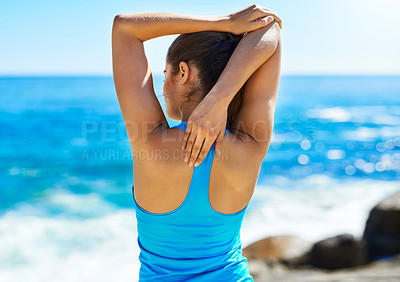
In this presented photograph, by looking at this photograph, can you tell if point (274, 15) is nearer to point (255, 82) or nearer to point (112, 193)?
point (255, 82)

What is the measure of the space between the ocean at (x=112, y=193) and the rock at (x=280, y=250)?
185 centimetres

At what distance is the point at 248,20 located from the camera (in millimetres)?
1657

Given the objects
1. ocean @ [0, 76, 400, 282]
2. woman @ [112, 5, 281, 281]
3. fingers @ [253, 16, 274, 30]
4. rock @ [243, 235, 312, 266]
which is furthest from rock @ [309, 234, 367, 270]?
fingers @ [253, 16, 274, 30]

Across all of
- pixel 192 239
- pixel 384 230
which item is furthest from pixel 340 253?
pixel 192 239

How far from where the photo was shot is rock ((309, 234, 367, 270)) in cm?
580

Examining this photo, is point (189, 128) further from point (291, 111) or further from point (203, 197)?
point (291, 111)

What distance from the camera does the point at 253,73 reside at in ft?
5.68

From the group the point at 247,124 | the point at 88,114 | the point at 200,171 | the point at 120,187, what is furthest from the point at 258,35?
the point at 88,114

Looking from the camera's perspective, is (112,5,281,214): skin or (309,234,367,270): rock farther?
(309,234,367,270): rock

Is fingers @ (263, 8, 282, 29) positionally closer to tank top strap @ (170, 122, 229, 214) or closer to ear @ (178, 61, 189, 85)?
ear @ (178, 61, 189, 85)

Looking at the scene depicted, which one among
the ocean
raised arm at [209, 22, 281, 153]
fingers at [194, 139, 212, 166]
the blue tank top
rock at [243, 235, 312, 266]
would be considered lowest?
the ocean

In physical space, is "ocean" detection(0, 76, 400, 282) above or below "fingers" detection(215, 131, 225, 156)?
below

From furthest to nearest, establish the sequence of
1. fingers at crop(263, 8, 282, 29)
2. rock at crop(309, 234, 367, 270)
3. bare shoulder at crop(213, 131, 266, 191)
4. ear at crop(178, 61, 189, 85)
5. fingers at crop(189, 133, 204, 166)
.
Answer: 1. rock at crop(309, 234, 367, 270)
2. fingers at crop(263, 8, 282, 29)
3. ear at crop(178, 61, 189, 85)
4. bare shoulder at crop(213, 131, 266, 191)
5. fingers at crop(189, 133, 204, 166)

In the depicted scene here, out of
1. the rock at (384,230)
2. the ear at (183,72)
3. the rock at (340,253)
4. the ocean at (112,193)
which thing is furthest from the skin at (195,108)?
the rock at (384,230)
